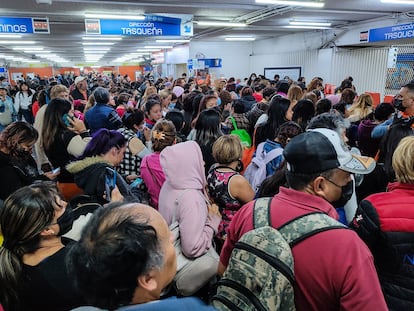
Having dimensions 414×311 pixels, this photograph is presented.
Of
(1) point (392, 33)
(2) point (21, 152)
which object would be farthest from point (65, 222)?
(1) point (392, 33)

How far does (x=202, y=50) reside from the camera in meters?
16.9

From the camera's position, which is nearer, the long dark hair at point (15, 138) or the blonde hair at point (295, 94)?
the long dark hair at point (15, 138)

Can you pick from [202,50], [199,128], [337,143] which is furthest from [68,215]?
[202,50]

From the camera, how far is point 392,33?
337 inches

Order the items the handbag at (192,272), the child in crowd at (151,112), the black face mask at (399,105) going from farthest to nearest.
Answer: the child in crowd at (151,112)
the black face mask at (399,105)
the handbag at (192,272)

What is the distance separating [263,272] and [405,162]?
1131 millimetres

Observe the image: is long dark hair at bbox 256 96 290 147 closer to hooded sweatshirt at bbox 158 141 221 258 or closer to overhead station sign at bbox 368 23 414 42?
hooded sweatshirt at bbox 158 141 221 258

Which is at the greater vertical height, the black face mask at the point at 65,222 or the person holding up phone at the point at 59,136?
the person holding up phone at the point at 59,136

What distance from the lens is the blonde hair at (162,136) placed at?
2785 millimetres

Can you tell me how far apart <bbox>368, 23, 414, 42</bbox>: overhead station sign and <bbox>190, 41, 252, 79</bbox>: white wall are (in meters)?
8.83

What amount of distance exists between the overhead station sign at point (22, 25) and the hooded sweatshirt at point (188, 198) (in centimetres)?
802

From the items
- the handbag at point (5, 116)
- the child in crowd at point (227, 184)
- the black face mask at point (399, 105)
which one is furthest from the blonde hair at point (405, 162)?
the handbag at point (5, 116)

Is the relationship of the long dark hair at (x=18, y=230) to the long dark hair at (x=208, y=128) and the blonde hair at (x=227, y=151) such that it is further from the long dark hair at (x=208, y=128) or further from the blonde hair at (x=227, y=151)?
the long dark hair at (x=208, y=128)

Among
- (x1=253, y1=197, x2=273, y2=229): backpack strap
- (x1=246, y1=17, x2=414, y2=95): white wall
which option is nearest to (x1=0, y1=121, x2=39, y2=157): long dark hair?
(x1=253, y1=197, x2=273, y2=229): backpack strap
